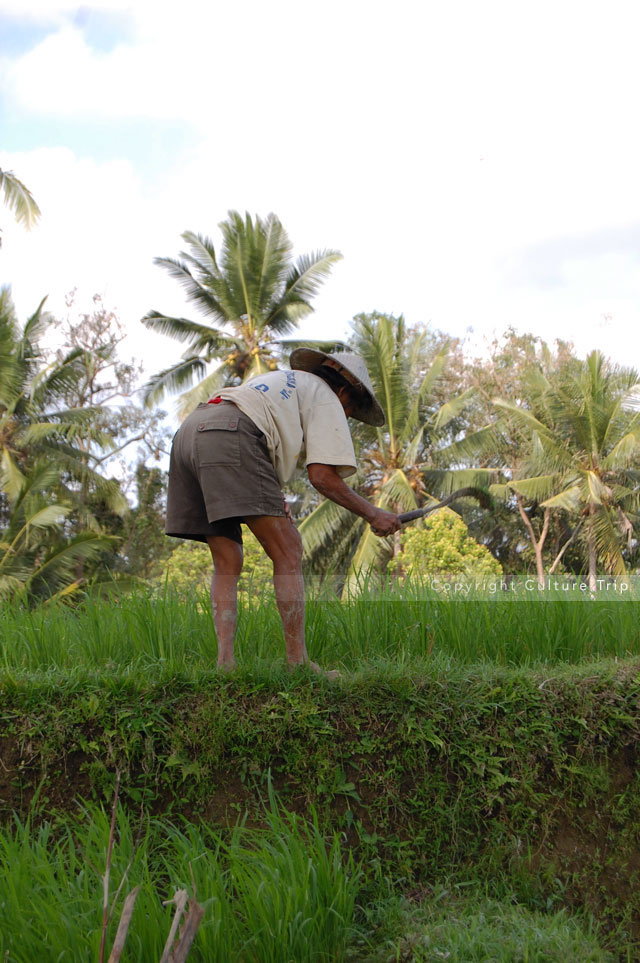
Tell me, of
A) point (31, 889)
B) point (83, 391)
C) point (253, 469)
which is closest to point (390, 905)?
point (31, 889)

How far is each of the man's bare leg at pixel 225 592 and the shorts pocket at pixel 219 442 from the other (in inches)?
14.3

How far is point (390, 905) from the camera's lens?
2680mm

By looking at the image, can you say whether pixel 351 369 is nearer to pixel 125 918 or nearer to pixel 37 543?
pixel 125 918

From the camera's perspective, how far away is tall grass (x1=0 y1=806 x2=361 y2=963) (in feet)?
6.96

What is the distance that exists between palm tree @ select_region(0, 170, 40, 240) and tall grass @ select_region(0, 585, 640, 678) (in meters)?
12.8

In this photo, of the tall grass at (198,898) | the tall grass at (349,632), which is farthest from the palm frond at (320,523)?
the tall grass at (198,898)

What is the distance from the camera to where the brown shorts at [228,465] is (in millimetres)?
3258

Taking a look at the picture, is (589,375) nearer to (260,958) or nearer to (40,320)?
(40,320)

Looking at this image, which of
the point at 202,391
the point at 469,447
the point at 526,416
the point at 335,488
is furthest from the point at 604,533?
the point at 335,488

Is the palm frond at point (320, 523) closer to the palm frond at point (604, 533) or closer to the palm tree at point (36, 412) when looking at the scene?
the palm tree at point (36, 412)

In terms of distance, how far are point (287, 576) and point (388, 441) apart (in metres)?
18.5

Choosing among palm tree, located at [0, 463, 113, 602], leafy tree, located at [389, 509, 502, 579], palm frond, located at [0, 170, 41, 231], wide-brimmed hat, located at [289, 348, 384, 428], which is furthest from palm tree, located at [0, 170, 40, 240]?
wide-brimmed hat, located at [289, 348, 384, 428]

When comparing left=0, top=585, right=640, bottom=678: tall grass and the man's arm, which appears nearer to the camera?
the man's arm

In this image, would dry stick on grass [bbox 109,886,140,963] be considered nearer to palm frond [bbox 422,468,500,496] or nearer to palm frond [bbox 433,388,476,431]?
palm frond [bbox 433,388,476,431]
